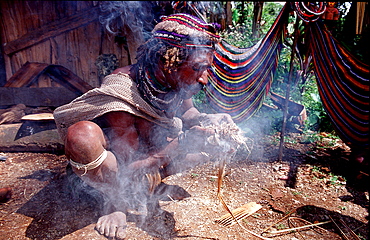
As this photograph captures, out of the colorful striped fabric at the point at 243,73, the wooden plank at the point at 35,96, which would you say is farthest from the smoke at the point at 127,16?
the colorful striped fabric at the point at 243,73

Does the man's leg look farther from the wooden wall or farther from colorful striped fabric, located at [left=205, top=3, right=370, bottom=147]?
the wooden wall

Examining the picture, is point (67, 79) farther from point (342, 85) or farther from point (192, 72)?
point (342, 85)

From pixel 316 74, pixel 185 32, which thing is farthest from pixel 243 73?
pixel 185 32

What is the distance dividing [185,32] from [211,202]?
5.74 ft

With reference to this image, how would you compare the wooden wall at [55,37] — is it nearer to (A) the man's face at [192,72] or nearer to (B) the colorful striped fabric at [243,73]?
(B) the colorful striped fabric at [243,73]

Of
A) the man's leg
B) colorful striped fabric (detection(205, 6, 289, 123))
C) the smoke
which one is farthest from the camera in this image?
the smoke

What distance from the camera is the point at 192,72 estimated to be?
2350 millimetres

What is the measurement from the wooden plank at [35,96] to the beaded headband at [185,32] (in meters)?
3.05

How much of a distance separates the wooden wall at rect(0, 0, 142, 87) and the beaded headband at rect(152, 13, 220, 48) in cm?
263

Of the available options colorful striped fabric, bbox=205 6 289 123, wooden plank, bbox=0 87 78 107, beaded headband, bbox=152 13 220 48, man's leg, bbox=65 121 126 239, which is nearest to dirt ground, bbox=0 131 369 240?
man's leg, bbox=65 121 126 239

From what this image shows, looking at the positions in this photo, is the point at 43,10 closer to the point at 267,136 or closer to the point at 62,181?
the point at 62,181

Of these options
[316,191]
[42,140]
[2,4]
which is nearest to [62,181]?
[42,140]

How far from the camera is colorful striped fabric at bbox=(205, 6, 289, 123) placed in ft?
12.5

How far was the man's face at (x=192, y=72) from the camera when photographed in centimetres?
231
